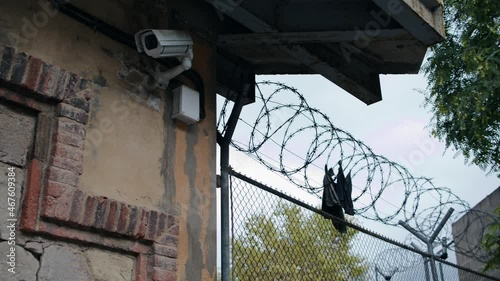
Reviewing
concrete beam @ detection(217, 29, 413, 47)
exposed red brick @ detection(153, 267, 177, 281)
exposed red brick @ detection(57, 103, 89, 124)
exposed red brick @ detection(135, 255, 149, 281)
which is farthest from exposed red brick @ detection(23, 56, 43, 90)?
concrete beam @ detection(217, 29, 413, 47)

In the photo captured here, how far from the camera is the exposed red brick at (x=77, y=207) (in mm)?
3283

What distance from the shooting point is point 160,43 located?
12.9ft

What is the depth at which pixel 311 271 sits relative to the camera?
6523 mm

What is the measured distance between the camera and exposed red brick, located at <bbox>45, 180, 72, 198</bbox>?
3214 mm

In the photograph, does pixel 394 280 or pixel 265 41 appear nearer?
pixel 265 41

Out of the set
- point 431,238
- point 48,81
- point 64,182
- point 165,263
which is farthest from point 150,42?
point 431,238

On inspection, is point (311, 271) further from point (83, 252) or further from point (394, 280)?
point (83, 252)

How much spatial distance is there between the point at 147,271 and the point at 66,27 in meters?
1.61

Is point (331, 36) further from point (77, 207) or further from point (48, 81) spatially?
point (77, 207)

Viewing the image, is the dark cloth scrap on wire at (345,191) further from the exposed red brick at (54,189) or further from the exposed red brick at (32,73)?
the exposed red brick at (32,73)

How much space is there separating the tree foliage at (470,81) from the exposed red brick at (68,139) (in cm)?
758

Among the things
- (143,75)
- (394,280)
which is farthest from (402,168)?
(143,75)

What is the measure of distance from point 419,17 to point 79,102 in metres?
2.66

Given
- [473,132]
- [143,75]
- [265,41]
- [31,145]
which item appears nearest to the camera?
[31,145]
